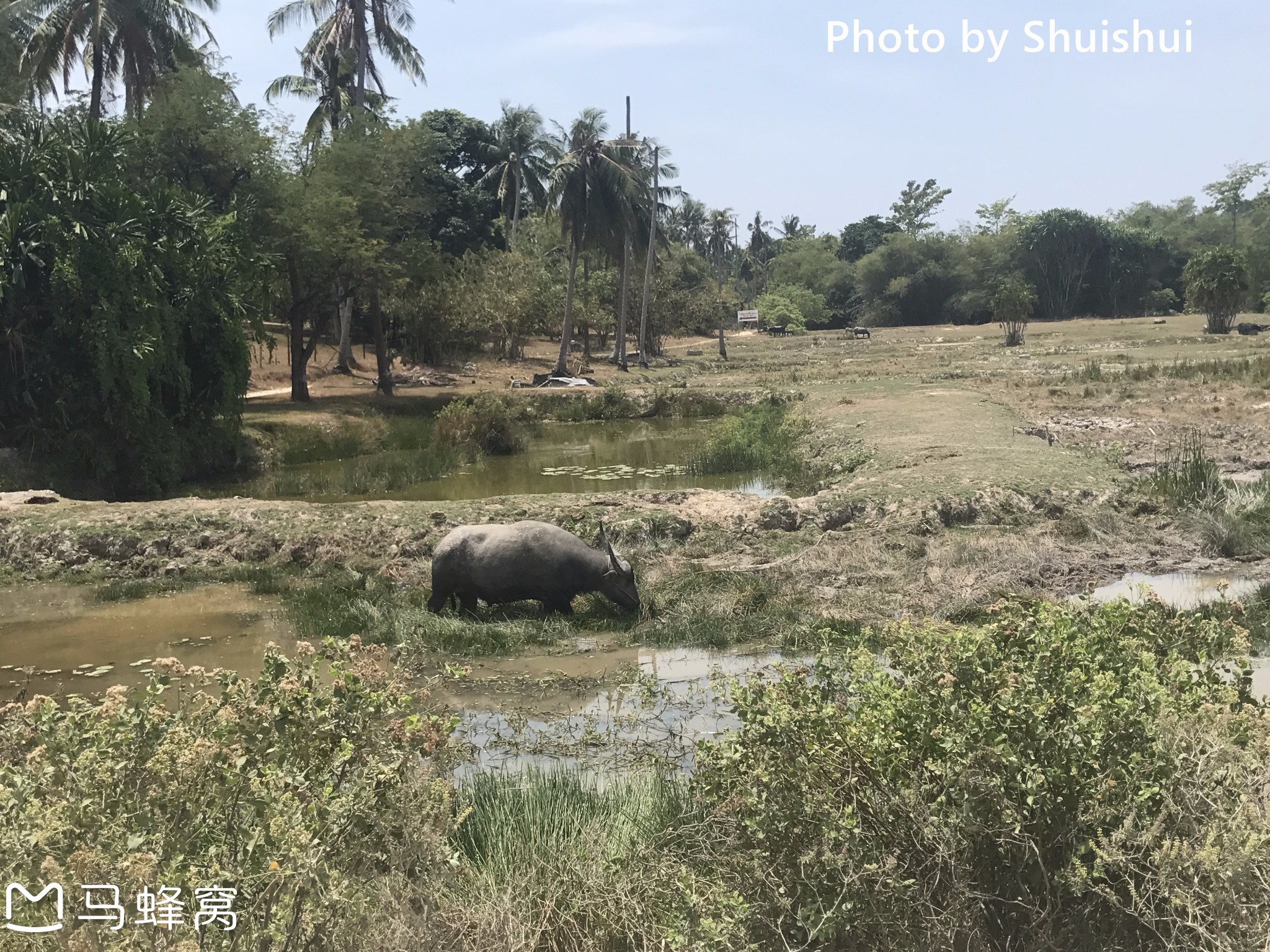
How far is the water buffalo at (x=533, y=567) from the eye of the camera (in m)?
8.95

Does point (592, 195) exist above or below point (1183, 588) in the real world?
above

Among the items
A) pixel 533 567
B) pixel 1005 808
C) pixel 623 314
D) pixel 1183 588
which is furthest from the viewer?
pixel 623 314

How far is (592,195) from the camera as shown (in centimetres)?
3916

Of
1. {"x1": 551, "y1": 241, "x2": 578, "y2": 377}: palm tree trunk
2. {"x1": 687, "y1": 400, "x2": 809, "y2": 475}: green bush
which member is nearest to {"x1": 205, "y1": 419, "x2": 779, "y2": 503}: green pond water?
{"x1": 687, "y1": 400, "x2": 809, "y2": 475}: green bush

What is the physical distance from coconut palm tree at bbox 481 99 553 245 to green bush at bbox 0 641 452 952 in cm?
4933

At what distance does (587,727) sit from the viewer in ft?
21.6

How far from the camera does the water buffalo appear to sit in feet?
29.3

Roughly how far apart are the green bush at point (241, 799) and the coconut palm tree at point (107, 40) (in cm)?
2816

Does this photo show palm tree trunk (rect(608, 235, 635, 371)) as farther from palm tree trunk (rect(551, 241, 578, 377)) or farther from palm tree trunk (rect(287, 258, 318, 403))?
palm tree trunk (rect(287, 258, 318, 403))

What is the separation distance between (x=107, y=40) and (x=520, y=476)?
22.2 m

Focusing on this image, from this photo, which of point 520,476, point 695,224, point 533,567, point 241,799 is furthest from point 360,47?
point 695,224

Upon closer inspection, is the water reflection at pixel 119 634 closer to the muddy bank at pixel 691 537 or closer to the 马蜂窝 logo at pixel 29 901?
the muddy bank at pixel 691 537

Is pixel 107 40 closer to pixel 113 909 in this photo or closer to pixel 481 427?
pixel 481 427

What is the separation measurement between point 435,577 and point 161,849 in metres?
6.32
